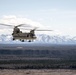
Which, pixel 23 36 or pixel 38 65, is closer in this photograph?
pixel 23 36

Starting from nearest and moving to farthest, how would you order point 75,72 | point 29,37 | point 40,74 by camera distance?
1. point 29,37
2. point 40,74
3. point 75,72

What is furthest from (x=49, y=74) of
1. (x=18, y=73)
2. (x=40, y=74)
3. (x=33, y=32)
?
(x=33, y=32)

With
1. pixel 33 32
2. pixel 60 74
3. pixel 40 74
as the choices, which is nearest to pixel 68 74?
pixel 60 74

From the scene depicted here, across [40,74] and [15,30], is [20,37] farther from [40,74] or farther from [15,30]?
[40,74]

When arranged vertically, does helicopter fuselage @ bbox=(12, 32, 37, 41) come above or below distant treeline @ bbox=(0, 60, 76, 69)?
above

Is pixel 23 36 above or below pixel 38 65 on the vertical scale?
above

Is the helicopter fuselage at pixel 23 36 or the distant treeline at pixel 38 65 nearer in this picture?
the helicopter fuselage at pixel 23 36

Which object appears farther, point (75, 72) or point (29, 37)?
point (75, 72)

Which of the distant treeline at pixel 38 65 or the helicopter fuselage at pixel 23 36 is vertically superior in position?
the helicopter fuselage at pixel 23 36

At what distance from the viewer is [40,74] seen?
113 meters

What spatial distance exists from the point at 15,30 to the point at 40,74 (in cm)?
6431

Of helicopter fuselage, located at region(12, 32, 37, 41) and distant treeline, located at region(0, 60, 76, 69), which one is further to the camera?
distant treeline, located at region(0, 60, 76, 69)

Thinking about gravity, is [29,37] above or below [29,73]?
above

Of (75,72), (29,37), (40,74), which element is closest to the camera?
(29,37)
